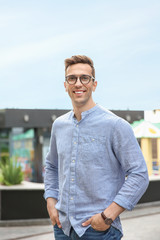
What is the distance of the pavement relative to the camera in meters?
6.86

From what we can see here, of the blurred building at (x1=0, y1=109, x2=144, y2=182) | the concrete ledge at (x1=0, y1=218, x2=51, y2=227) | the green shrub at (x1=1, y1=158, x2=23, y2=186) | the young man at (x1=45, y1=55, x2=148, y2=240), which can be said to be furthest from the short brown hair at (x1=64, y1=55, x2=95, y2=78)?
the blurred building at (x1=0, y1=109, x2=144, y2=182)

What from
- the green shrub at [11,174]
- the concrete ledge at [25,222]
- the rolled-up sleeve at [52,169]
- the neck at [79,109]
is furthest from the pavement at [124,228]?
the neck at [79,109]

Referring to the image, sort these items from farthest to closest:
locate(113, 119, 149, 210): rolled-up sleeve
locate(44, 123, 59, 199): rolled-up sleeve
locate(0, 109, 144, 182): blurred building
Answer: locate(0, 109, 144, 182): blurred building < locate(44, 123, 59, 199): rolled-up sleeve < locate(113, 119, 149, 210): rolled-up sleeve

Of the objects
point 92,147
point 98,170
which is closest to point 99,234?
point 98,170

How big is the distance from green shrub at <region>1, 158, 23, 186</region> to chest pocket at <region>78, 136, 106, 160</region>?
21.4 ft

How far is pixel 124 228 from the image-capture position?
24.5ft

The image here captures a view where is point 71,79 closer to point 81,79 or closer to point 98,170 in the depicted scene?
point 81,79

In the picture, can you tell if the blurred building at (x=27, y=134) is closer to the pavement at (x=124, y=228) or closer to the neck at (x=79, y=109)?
the pavement at (x=124, y=228)

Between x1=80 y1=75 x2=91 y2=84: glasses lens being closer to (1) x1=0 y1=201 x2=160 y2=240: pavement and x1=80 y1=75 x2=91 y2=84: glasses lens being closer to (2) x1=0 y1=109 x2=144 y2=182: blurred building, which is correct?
(1) x1=0 y1=201 x2=160 y2=240: pavement

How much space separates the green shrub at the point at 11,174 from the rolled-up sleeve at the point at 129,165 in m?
6.63

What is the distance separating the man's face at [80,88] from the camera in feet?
6.97

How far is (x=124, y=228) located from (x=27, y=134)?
648 inches

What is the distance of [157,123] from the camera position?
1362cm

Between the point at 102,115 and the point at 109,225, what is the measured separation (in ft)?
1.95
